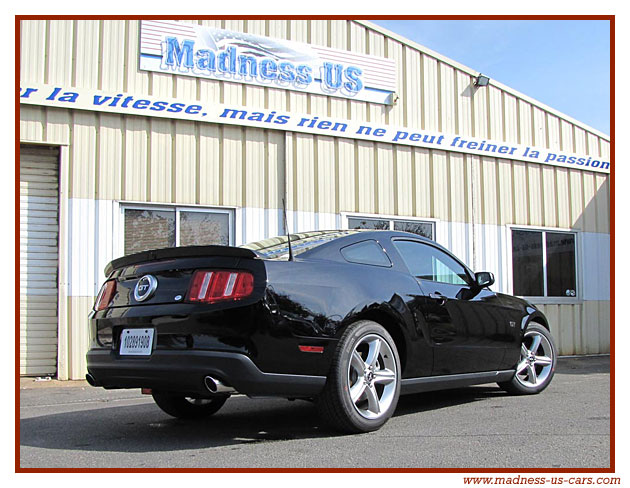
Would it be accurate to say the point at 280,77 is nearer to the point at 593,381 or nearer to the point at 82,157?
the point at 82,157

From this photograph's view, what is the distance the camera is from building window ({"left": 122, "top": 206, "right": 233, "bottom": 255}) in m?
9.20

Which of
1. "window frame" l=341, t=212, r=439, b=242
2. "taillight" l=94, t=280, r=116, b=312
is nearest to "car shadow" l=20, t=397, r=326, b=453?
"taillight" l=94, t=280, r=116, b=312

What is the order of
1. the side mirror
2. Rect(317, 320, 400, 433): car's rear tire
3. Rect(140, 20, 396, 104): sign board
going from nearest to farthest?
Rect(317, 320, 400, 433): car's rear tire → the side mirror → Rect(140, 20, 396, 104): sign board

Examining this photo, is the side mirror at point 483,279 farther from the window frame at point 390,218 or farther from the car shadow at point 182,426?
the window frame at point 390,218

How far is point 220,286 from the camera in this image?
4238 millimetres

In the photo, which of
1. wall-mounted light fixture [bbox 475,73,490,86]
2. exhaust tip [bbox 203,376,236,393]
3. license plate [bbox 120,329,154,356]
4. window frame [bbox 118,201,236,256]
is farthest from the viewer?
wall-mounted light fixture [bbox 475,73,490,86]

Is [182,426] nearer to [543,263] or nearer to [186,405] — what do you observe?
[186,405]

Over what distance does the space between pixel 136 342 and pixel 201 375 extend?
1.94 feet

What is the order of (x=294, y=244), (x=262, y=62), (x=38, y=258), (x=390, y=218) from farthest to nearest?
(x=390, y=218) < (x=262, y=62) < (x=38, y=258) < (x=294, y=244)

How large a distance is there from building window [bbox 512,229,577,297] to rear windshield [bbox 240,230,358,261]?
759 cm

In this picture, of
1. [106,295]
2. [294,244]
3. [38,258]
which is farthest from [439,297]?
[38,258]

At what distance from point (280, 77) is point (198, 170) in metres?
1.92

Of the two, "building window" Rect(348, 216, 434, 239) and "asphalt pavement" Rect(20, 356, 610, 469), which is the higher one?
"building window" Rect(348, 216, 434, 239)

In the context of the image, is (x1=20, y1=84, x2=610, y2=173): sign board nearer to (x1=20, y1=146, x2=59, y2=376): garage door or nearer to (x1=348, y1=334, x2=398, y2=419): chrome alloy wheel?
(x1=20, y1=146, x2=59, y2=376): garage door
